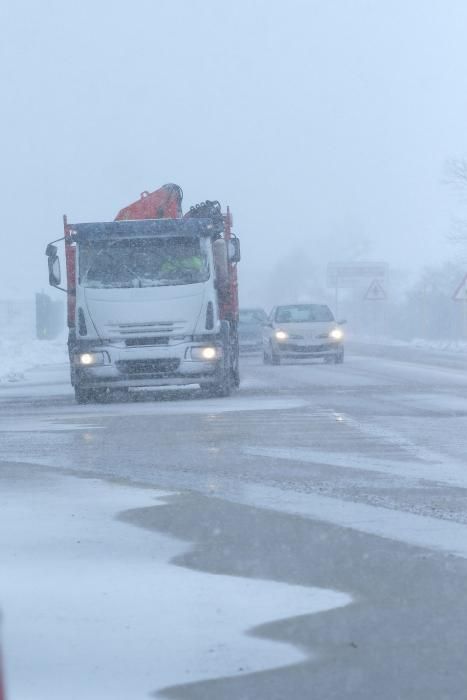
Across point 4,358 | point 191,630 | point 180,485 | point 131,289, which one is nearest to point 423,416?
point 131,289

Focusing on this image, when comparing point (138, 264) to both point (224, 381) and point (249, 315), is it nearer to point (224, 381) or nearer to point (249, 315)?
point (224, 381)

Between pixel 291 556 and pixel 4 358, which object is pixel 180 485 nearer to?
pixel 291 556

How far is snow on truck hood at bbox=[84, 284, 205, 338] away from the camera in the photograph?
21219mm

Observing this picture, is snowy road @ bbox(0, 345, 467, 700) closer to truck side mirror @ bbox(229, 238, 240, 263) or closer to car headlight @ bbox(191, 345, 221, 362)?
car headlight @ bbox(191, 345, 221, 362)

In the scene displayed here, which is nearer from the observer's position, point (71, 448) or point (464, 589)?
point (464, 589)

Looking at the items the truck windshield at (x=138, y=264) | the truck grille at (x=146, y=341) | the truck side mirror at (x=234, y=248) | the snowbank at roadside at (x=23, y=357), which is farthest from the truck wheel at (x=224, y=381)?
the snowbank at roadside at (x=23, y=357)

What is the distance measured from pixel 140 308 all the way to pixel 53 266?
1820 millimetres

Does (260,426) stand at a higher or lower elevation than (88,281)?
lower

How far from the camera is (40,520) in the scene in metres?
9.29

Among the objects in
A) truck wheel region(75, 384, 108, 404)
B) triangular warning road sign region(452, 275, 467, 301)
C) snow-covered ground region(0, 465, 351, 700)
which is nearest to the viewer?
snow-covered ground region(0, 465, 351, 700)

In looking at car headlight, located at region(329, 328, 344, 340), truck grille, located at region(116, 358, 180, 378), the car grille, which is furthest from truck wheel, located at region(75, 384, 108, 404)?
car headlight, located at region(329, 328, 344, 340)

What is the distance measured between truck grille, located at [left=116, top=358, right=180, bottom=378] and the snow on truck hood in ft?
1.35

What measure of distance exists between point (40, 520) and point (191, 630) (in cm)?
321

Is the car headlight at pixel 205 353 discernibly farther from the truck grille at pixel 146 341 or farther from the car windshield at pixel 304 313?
the car windshield at pixel 304 313
